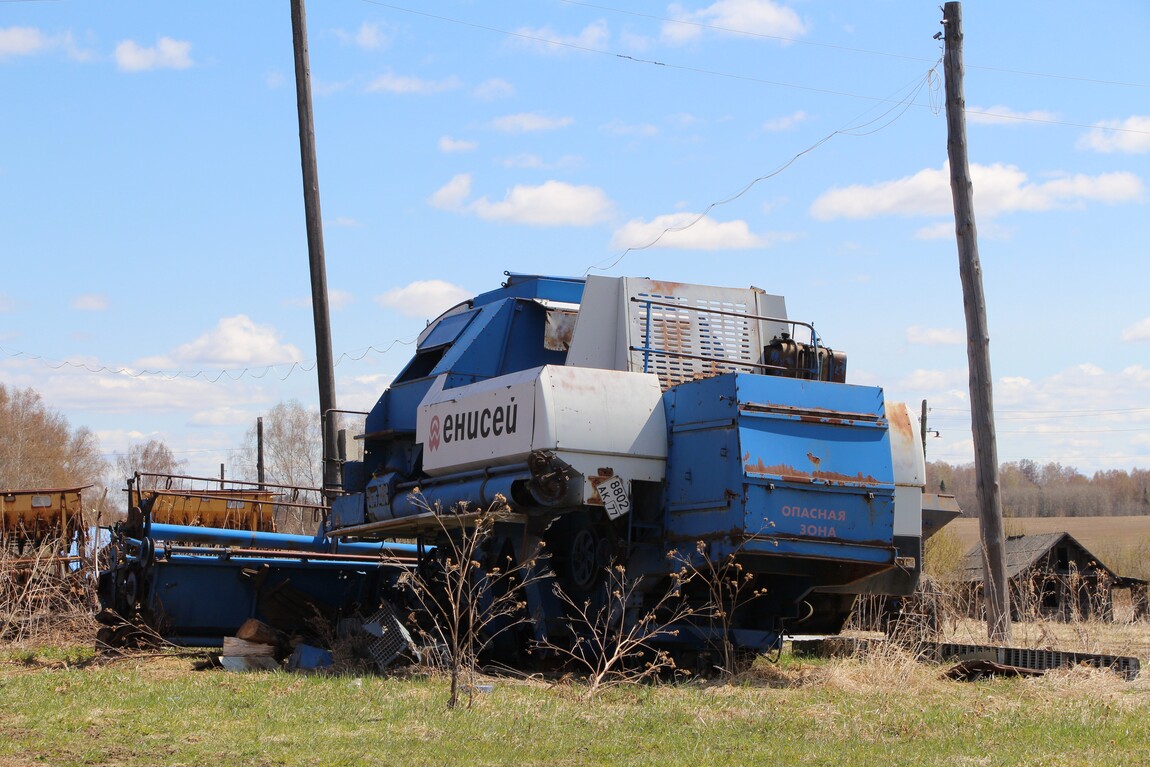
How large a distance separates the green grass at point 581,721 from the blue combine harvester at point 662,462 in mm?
964

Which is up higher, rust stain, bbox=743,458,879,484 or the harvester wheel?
rust stain, bbox=743,458,879,484

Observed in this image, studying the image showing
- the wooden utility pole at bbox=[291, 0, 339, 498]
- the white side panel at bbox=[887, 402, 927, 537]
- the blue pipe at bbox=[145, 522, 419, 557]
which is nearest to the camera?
the white side panel at bbox=[887, 402, 927, 537]

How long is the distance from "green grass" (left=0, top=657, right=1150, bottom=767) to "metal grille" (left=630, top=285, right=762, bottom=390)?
2.92 m

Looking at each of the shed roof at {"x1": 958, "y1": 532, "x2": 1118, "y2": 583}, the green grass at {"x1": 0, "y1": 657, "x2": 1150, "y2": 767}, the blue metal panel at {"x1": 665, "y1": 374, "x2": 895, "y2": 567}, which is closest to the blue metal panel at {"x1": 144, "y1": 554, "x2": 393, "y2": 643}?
the green grass at {"x1": 0, "y1": 657, "x2": 1150, "y2": 767}

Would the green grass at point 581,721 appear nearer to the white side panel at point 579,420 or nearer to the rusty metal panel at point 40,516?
Answer: the white side panel at point 579,420

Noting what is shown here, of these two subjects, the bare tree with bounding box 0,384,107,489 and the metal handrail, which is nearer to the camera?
the metal handrail

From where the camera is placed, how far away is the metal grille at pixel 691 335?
12523mm

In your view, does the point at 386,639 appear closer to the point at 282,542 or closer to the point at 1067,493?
the point at 282,542

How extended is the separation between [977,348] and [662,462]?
509 cm

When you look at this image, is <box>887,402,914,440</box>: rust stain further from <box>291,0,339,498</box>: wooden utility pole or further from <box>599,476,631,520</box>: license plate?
<box>291,0,339,498</box>: wooden utility pole

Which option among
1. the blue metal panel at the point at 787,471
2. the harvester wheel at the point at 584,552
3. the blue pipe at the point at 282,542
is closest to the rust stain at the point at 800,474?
the blue metal panel at the point at 787,471

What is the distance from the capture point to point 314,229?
1841 cm

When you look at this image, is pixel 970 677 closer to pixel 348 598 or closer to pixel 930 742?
pixel 930 742

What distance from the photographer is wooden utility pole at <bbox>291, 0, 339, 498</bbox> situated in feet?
57.6
